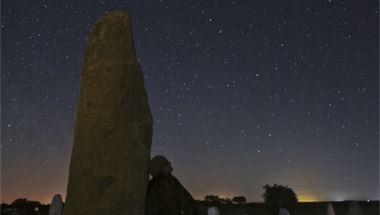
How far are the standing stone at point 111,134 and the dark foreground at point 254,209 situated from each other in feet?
66.5

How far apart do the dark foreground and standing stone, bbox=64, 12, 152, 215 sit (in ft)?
66.5

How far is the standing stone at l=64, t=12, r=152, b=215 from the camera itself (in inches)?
241

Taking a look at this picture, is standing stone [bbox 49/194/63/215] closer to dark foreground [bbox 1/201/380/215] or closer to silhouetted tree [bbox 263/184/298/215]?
dark foreground [bbox 1/201/380/215]

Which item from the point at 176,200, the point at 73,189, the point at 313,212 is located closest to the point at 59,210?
the point at 176,200

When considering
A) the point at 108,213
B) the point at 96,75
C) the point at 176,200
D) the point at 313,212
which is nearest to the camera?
the point at 108,213

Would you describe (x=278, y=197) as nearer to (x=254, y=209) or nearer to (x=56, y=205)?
(x=254, y=209)

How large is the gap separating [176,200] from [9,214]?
20.1 m

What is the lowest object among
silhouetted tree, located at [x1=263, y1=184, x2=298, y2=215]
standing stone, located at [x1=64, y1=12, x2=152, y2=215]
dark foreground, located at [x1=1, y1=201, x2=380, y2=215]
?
standing stone, located at [x1=64, y1=12, x2=152, y2=215]

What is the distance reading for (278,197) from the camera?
33.1 m

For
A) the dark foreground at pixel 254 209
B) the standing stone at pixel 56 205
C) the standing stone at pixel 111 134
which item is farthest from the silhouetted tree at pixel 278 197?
the standing stone at pixel 111 134

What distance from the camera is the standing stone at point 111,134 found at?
613 cm

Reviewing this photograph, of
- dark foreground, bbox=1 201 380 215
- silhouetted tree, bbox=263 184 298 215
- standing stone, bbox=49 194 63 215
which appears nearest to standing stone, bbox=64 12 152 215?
standing stone, bbox=49 194 63 215

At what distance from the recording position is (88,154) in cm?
624

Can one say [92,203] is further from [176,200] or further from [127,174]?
[176,200]
